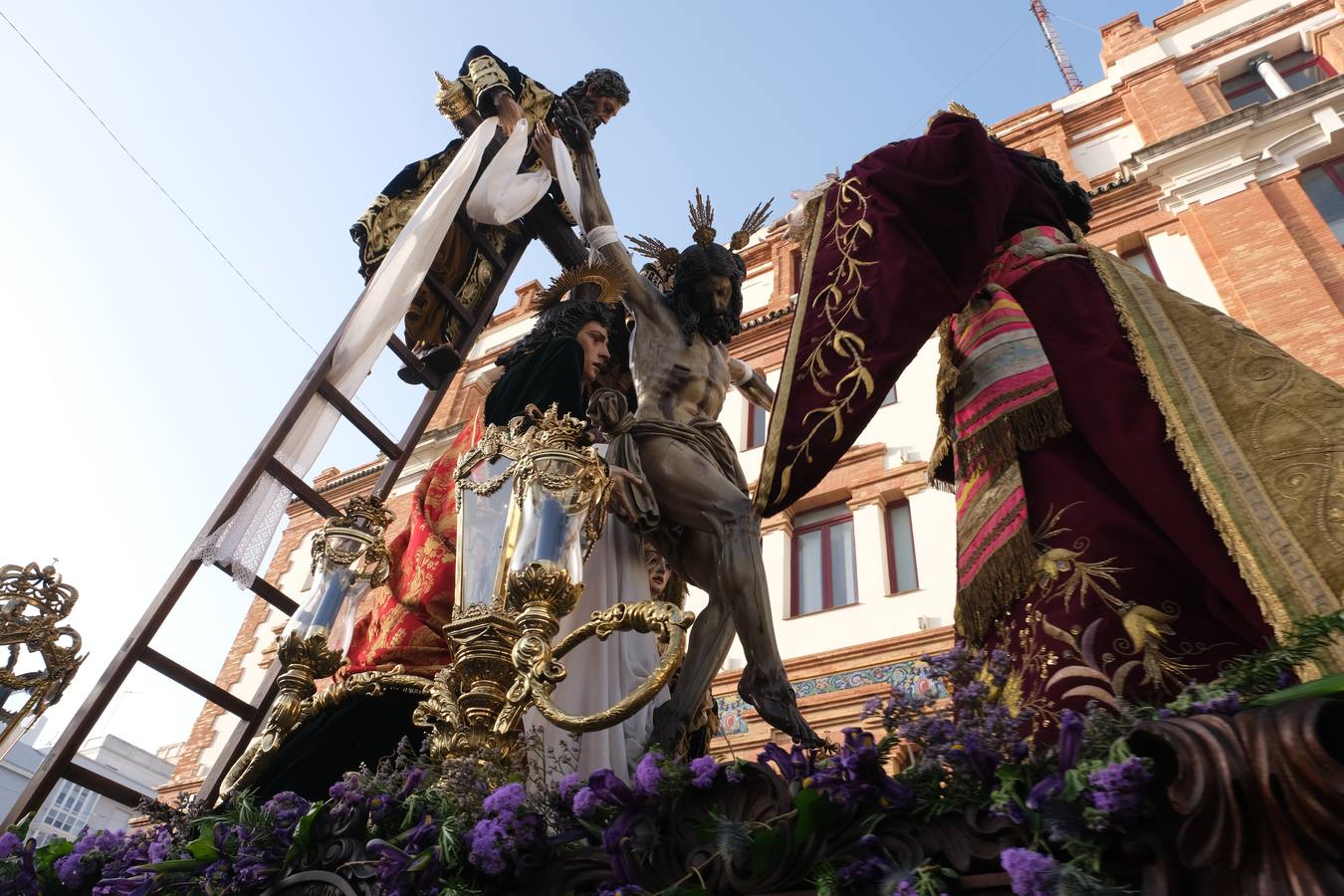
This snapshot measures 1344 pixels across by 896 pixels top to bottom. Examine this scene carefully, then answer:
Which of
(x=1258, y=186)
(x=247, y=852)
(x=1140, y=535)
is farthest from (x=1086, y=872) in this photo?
(x=1258, y=186)

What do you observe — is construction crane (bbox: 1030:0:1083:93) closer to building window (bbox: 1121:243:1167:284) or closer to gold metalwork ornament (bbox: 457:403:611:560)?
building window (bbox: 1121:243:1167:284)

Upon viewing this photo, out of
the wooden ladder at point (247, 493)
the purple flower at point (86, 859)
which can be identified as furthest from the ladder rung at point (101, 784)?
the purple flower at point (86, 859)

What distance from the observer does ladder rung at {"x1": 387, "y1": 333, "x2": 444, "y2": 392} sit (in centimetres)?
568

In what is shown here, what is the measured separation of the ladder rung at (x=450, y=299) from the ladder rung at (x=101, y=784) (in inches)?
133

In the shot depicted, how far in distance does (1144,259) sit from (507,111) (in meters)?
7.94

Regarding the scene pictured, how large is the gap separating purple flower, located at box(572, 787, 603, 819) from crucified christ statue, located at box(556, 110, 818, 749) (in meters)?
0.75

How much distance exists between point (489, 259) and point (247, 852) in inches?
186

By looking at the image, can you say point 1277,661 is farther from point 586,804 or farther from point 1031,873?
point 586,804

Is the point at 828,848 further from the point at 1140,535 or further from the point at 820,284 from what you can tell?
the point at 820,284

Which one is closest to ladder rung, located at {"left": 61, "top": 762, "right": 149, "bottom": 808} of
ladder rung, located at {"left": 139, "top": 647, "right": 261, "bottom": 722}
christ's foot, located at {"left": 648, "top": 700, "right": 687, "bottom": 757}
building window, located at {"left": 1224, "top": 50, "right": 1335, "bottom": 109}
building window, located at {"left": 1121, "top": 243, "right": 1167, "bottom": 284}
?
ladder rung, located at {"left": 139, "top": 647, "right": 261, "bottom": 722}

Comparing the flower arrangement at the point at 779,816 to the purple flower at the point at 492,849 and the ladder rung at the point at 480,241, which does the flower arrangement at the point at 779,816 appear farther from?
the ladder rung at the point at 480,241

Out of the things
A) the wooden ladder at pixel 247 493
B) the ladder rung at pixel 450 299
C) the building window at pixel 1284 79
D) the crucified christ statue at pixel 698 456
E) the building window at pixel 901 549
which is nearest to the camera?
the crucified christ statue at pixel 698 456

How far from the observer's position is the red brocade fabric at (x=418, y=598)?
11.1 feet

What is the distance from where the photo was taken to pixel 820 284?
2.99m
